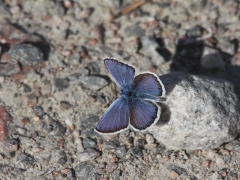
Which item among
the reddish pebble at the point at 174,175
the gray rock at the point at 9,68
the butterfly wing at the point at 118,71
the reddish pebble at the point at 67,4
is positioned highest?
the reddish pebble at the point at 67,4

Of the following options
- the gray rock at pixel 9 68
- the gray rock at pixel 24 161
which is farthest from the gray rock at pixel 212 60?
the gray rock at pixel 24 161

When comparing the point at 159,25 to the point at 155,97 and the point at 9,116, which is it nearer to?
the point at 155,97

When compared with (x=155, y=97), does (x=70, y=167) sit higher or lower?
lower

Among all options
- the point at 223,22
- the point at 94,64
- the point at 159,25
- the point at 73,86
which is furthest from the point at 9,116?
the point at 223,22

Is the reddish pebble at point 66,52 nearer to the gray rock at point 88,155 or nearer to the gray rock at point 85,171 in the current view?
the gray rock at point 88,155

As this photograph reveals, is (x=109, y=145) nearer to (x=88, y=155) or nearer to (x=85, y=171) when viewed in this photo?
(x=88, y=155)

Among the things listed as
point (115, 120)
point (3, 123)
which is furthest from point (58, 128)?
point (115, 120)
